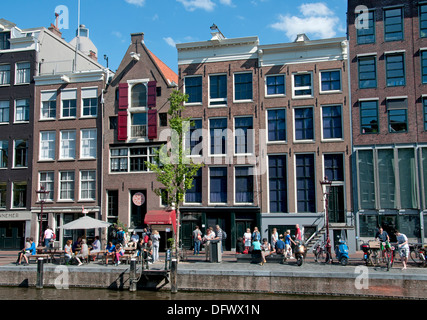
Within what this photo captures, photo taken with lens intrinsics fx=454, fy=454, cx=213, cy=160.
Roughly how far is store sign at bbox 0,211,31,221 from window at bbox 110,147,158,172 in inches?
281

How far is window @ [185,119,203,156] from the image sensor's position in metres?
31.0

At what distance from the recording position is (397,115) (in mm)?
28000

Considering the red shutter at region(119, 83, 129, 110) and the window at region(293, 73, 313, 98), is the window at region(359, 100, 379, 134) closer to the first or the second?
the window at region(293, 73, 313, 98)

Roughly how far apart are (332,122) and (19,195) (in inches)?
909

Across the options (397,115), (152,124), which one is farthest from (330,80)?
(152,124)

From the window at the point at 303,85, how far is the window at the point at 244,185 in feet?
19.4

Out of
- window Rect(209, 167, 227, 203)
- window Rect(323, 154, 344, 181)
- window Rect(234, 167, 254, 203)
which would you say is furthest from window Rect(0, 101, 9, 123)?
window Rect(323, 154, 344, 181)

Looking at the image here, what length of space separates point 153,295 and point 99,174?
15092mm

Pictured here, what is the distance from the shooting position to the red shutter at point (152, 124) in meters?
31.6

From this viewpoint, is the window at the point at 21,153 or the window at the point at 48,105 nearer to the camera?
the window at the point at 21,153

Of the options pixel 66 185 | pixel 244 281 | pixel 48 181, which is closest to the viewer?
pixel 244 281

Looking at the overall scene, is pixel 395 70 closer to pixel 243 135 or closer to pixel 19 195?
pixel 243 135

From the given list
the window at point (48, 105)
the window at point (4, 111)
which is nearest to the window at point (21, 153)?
the window at point (4, 111)

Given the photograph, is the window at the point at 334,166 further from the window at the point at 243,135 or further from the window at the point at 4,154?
the window at the point at 4,154
